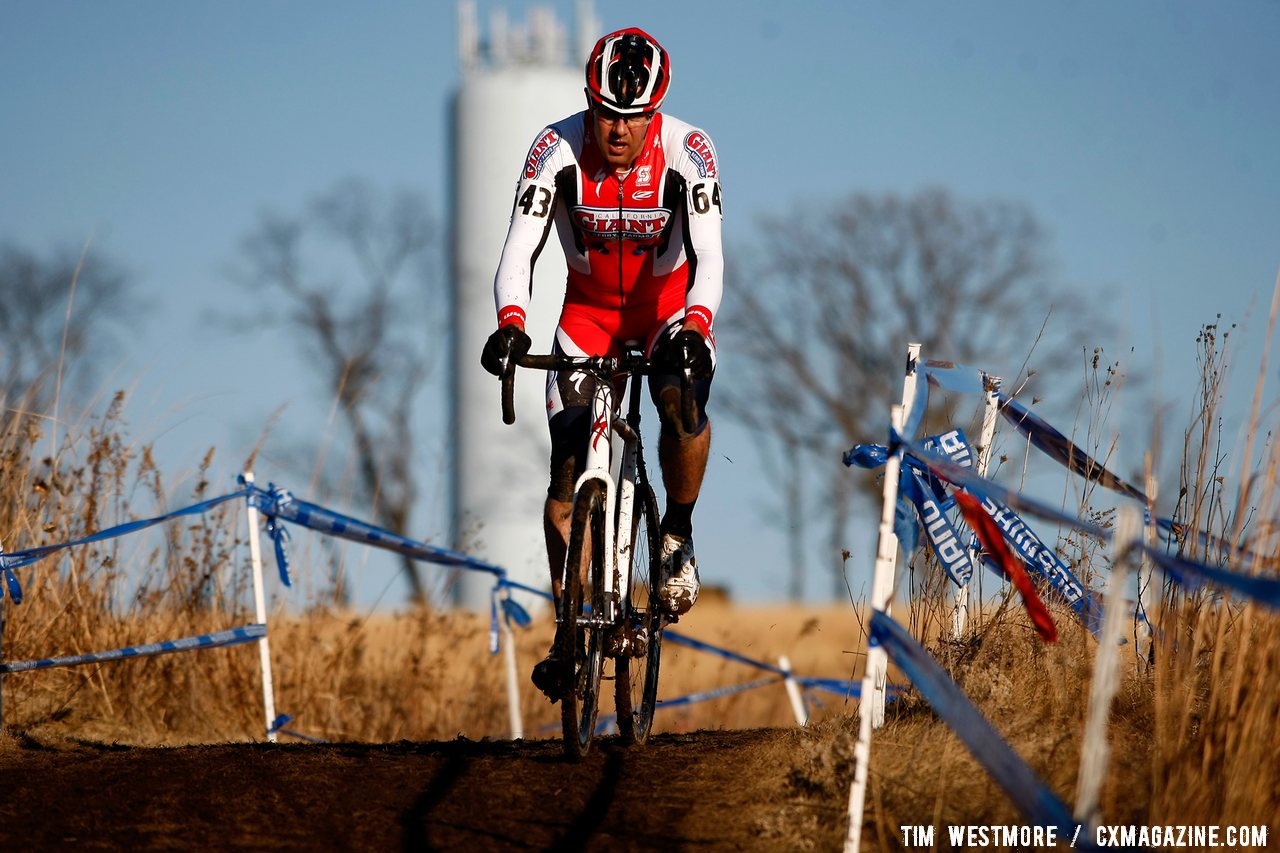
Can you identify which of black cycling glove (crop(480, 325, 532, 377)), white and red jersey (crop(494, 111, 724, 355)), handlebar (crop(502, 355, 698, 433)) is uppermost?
white and red jersey (crop(494, 111, 724, 355))

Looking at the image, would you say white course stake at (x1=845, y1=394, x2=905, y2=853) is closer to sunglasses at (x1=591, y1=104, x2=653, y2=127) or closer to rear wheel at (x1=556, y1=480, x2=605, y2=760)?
rear wheel at (x1=556, y1=480, x2=605, y2=760)

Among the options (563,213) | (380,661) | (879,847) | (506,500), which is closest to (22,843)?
(879,847)

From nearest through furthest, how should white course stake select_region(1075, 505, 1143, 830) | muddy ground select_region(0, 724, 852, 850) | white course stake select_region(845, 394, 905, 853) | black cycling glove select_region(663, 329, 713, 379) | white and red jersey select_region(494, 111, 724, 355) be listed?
white course stake select_region(1075, 505, 1143, 830), white course stake select_region(845, 394, 905, 853), muddy ground select_region(0, 724, 852, 850), black cycling glove select_region(663, 329, 713, 379), white and red jersey select_region(494, 111, 724, 355)

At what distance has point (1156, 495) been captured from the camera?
504 cm

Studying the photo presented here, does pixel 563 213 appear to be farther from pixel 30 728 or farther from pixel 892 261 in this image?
pixel 892 261

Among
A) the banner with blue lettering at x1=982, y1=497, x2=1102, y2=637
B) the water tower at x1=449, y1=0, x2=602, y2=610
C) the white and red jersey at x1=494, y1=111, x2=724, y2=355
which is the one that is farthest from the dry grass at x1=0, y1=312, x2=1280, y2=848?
the water tower at x1=449, y1=0, x2=602, y2=610

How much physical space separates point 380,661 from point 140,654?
111 inches

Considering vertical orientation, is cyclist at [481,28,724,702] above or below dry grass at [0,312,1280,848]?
above

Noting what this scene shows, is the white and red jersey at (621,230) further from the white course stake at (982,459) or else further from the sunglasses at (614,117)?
the white course stake at (982,459)

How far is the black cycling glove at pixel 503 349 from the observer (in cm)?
511

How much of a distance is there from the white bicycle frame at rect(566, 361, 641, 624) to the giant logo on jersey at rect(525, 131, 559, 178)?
0.92 m

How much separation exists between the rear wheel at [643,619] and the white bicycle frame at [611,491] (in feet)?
0.28

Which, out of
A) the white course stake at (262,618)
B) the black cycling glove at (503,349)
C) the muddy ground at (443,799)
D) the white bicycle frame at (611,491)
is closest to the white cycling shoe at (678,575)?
the white bicycle frame at (611,491)

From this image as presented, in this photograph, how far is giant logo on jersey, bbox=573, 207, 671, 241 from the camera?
19.1 feet
